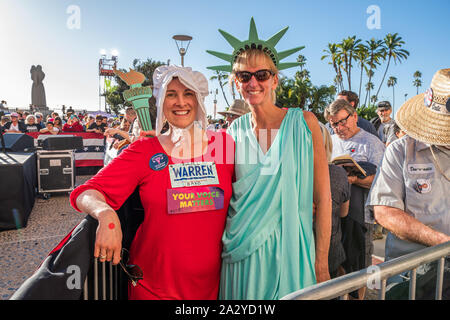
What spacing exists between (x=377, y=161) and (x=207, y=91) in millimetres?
Answer: 2064

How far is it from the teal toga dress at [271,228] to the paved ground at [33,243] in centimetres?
180

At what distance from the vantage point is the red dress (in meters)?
1.37

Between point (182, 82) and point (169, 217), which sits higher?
point (182, 82)

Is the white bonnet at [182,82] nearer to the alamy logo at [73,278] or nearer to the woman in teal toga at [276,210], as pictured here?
the woman in teal toga at [276,210]

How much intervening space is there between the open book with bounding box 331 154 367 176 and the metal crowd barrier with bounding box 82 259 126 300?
1794 millimetres

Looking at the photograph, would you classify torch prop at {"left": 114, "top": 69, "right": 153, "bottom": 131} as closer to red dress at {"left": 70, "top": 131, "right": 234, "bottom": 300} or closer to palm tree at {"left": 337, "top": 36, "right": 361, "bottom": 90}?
red dress at {"left": 70, "top": 131, "right": 234, "bottom": 300}

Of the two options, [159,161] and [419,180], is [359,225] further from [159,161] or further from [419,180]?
[159,161]

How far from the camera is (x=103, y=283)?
1.34m

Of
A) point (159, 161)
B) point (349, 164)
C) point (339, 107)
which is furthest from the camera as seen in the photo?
point (339, 107)

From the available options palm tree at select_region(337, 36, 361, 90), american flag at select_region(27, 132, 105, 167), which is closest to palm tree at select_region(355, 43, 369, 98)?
palm tree at select_region(337, 36, 361, 90)

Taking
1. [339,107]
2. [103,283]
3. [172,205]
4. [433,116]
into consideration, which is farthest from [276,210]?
[339,107]

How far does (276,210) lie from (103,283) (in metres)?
0.83

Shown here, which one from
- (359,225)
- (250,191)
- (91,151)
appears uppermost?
(250,191)
